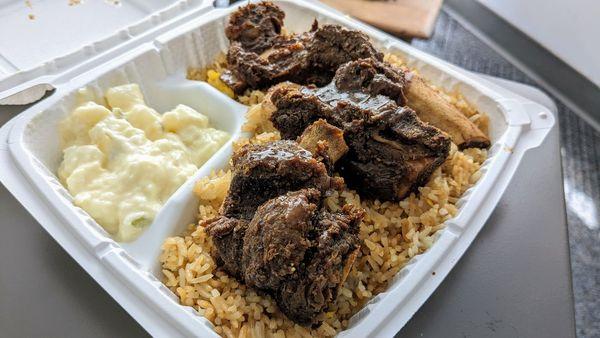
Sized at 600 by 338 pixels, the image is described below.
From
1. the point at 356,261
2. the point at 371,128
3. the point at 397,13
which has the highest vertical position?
the point at 371,128

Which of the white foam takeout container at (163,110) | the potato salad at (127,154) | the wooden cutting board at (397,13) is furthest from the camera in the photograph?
the wooden cutting board at (397,13)

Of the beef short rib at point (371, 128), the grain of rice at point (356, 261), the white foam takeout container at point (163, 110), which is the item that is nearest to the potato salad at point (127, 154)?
the white foam takeout container at point (163, 110)

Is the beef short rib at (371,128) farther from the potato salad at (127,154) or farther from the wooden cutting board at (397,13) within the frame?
the wooden cutting board at (397,13)

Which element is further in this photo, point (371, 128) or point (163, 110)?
point (163, 110)

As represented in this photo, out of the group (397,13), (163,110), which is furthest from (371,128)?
(397,13)

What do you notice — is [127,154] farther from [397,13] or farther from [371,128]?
[397,13]
